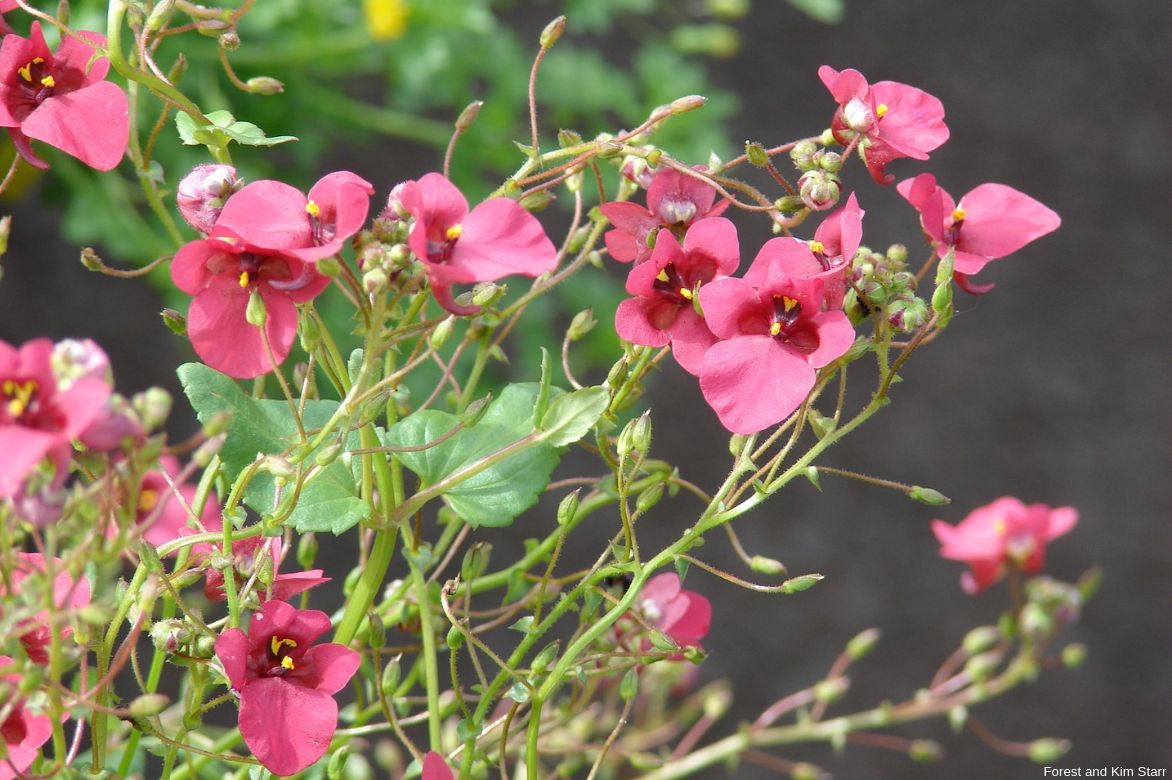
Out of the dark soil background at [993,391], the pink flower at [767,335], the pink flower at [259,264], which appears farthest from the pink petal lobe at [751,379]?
the dark soil background at [993,391]

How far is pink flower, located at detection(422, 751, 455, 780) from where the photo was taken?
1.29 feet

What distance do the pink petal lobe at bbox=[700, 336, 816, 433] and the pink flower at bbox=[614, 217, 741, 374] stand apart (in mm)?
19

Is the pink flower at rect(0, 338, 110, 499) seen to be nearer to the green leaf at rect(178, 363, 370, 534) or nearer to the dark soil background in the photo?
the green leaf at rect(178, 363, 370, 534)

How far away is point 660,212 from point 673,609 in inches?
7.3

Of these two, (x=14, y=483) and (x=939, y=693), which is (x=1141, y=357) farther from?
(x=14, y=483)

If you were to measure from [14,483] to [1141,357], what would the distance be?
2.08 meters

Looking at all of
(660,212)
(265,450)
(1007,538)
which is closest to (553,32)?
(660,212)

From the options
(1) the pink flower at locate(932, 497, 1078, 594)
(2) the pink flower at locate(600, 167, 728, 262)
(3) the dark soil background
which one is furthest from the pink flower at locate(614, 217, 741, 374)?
(3) the dark soil background

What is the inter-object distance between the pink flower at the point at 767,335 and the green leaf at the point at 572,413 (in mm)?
37

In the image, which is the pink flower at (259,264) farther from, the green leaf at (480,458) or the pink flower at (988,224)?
the pink flower at (988,224)

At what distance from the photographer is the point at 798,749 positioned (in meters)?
1.76

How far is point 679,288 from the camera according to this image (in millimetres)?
431

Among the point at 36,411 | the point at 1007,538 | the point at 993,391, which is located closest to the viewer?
the point at 36,411

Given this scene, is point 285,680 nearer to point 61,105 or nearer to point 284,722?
point 284,722
